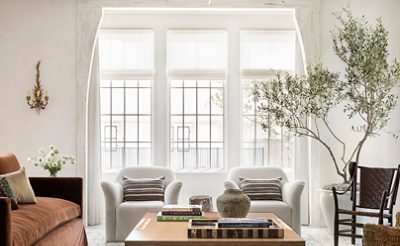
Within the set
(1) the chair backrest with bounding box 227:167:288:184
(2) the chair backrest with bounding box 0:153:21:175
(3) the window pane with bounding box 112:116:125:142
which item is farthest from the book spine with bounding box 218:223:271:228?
(3) the window pane with bounding box 112:116:125:142

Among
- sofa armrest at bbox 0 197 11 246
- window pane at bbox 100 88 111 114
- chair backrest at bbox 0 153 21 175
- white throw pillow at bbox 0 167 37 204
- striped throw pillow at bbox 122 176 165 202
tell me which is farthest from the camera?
window pane at bbox 100 88 111 114

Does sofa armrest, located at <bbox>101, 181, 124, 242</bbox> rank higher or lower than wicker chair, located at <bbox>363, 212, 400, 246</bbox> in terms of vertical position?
lower

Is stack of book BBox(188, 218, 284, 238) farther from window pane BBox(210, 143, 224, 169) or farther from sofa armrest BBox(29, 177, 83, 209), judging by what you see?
window pane BBox(210, 143, 224, 169)

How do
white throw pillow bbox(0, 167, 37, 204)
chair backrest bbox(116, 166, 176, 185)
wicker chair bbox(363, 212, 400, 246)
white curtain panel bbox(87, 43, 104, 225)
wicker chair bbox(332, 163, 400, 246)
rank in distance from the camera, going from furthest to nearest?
white curtain panel bbox(87, 43, 104, 225) → chair backrest bbox(116, 166, 176, 185) → wicker chair bbox(332, 163, 400, 246) → white throw pillow bbox(0, 167, 37, 204) → wicker chair bbox(363, 212, 400, 246)

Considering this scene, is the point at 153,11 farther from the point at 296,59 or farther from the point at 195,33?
the point at 296,59

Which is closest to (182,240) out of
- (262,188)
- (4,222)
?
(4,222)

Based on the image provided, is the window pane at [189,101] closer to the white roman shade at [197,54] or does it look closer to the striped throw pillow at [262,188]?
the white roman shade at [197,54]

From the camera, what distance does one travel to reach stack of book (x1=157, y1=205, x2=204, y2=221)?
16.1 feet

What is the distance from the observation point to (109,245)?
20.4ft

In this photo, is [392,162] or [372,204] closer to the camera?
[372,204]

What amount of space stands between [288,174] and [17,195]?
4.04 meters

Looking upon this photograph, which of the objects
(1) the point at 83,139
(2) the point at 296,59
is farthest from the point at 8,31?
(2) the point at 296,59

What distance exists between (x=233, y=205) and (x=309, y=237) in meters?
2.35

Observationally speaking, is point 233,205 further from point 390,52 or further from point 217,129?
point 390,52
